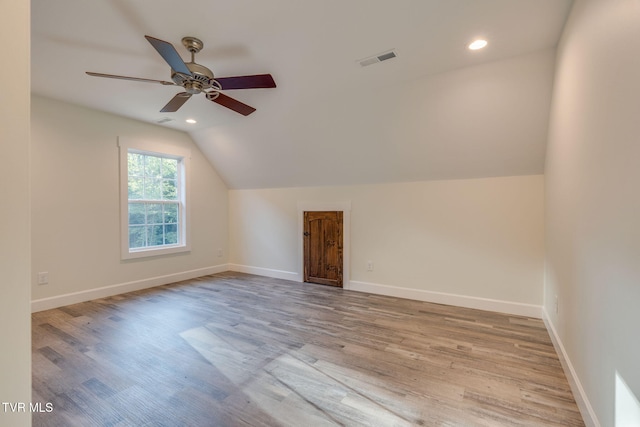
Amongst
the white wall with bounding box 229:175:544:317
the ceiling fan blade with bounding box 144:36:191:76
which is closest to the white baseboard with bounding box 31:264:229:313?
the white wall with bounding box 229:175:544:317

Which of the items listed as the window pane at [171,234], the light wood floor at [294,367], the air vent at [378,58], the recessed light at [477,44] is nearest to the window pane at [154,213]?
the window pane at [171,234]

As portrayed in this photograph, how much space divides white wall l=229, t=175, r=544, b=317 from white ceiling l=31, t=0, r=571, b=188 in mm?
238

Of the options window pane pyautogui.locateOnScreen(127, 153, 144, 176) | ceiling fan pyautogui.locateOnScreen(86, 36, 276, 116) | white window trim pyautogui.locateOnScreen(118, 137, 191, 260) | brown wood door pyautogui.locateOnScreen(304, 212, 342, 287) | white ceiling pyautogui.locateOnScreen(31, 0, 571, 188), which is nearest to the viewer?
white ceiling pyautogui.locateOnScreen(31, 0, 571, 188)

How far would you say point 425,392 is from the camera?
1962 mm

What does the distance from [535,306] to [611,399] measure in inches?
90.2

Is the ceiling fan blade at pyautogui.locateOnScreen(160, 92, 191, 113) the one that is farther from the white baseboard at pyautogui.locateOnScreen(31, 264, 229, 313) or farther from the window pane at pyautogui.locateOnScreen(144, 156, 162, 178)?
the white baseboard at pyautogui.locateOnScreen(31, 264, 229, 313)

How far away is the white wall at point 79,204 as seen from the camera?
3549mm

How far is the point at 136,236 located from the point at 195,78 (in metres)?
3.21

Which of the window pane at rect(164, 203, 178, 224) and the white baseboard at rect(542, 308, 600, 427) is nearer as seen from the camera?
the white baseboard at rect(542, 308, 600, 427)

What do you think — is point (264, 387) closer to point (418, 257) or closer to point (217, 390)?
point (217, 390)

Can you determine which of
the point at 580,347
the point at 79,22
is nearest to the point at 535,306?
the point at 580,347

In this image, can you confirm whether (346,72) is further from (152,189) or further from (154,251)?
(154,251)

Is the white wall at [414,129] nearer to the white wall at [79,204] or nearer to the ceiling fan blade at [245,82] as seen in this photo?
the ceiling fan blade at [245,82]

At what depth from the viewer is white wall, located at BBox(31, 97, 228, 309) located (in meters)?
3.55
